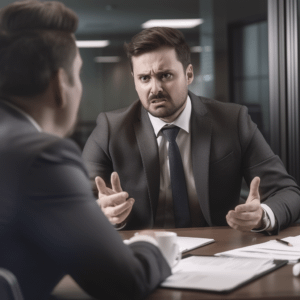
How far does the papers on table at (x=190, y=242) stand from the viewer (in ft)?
4.73

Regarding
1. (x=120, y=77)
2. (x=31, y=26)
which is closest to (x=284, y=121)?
(x=120, y=77)

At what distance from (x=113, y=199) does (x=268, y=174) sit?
0.84m

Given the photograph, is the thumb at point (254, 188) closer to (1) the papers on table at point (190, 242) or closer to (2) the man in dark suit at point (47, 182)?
(1) the papers on table at point (190, 242)

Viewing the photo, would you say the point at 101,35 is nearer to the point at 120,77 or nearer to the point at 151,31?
the point at 120,77

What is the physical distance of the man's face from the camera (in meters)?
2.23

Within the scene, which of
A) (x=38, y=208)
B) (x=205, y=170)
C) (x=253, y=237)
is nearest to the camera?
(x=38, y=208)

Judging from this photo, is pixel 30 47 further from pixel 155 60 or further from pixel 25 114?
pixel 155 60

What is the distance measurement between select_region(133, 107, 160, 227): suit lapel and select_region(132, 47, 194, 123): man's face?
9 cm

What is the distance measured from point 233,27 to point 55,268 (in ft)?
8.45

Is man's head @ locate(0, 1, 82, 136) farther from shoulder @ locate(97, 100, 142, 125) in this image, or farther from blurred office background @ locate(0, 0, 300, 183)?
blurred office background @ locate(0, 0, 300, 183)

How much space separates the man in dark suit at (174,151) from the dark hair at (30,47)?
1278 millimetres

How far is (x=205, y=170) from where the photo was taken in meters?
2.14

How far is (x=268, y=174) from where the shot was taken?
7.04 feet

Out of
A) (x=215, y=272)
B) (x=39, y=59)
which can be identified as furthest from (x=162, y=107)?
(x=39, y=59)
